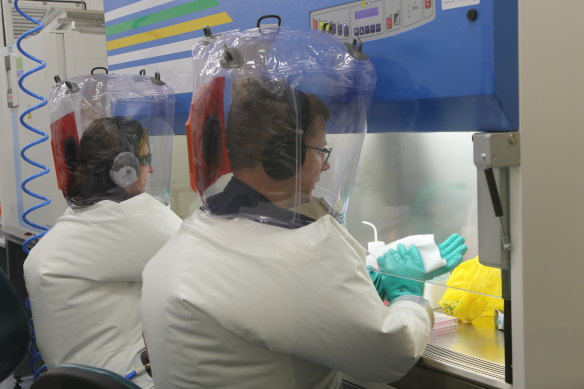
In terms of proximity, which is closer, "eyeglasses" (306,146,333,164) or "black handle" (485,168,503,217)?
"black handle" (485,168,503,217)

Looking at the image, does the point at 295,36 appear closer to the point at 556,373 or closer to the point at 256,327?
the point at 256,327

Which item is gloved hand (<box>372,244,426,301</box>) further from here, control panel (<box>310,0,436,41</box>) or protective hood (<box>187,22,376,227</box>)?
control panel (<box>310,0,436,41</box>)

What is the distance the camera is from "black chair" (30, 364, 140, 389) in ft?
4.31

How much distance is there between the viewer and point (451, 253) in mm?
1846

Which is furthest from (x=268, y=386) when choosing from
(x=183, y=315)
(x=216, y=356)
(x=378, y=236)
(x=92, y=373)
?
(x=378, y=236)

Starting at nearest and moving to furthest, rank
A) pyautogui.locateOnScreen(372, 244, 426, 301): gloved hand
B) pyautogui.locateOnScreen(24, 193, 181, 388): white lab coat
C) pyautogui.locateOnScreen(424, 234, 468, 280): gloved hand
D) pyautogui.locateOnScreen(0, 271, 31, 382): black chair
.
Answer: pyautogui.locateOnScreen(372, 244, 426, 301): gloved hand, pyautogui.locateOnScreen(424, 234, 468, 280): gloved hand, pyautogui.locateOnScreen(24, 193, 181, 388): white lab coat, pyautogui.locateOnScreen(0, 271, 31, 382): black chair

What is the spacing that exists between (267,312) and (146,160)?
1.20m

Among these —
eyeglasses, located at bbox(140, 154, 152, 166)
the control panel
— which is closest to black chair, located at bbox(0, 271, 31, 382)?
eyeglasses, located at bbox(140, 154, 152, 166)

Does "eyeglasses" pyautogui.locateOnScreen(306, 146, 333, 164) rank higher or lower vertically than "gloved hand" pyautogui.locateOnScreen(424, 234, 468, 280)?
higher

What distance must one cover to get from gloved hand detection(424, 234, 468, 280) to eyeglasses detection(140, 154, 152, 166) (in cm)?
111

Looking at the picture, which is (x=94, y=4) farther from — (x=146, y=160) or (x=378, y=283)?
(x=378, y=283)

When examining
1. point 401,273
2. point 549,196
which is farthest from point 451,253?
point 549,196

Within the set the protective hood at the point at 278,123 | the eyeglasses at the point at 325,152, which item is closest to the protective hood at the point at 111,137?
the protective hood at the point at 278,123

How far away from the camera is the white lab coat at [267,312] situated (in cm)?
129
